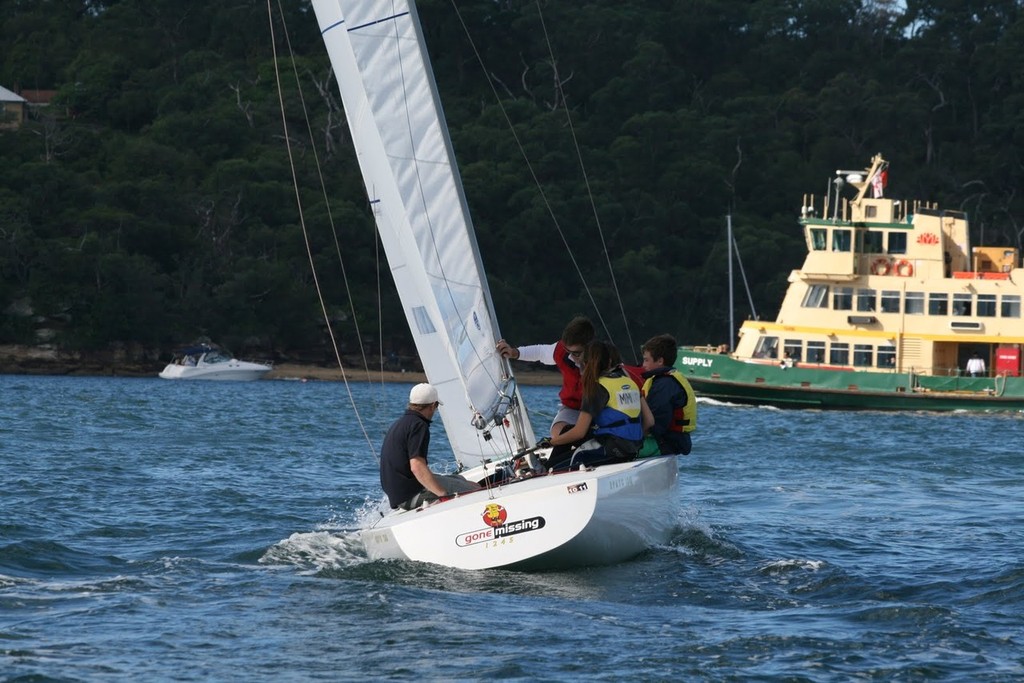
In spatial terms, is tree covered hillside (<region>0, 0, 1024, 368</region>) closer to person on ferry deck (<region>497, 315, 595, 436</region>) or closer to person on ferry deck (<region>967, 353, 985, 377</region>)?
person on ferry deck (<region>967, 353, 985, 377</region>)

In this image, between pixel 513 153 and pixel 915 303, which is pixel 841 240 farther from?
pixel 513 153

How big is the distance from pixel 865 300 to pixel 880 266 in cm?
92

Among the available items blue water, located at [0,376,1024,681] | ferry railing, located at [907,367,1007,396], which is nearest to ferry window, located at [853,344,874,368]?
ferry railing, located at [907,367,1007,396]

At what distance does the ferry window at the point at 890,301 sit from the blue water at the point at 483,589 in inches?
748

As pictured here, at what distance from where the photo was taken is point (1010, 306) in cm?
3922

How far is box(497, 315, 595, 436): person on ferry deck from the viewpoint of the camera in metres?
11.4

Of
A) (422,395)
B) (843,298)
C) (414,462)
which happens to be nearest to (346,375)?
(843,298)

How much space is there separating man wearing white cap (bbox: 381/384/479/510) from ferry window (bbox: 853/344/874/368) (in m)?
29.6

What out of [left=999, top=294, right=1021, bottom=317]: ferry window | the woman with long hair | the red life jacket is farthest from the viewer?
[left=999, top=294, right=1021, bottom=317]: ferry window

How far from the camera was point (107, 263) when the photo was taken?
64.2 meters

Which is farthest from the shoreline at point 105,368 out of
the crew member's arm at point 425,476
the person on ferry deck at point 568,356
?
the crew member's arm at point 425,476

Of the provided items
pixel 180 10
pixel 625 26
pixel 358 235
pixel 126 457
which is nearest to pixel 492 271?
→ pixel 358 235

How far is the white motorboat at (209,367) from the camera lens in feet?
201

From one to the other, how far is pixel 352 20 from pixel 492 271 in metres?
59.3
